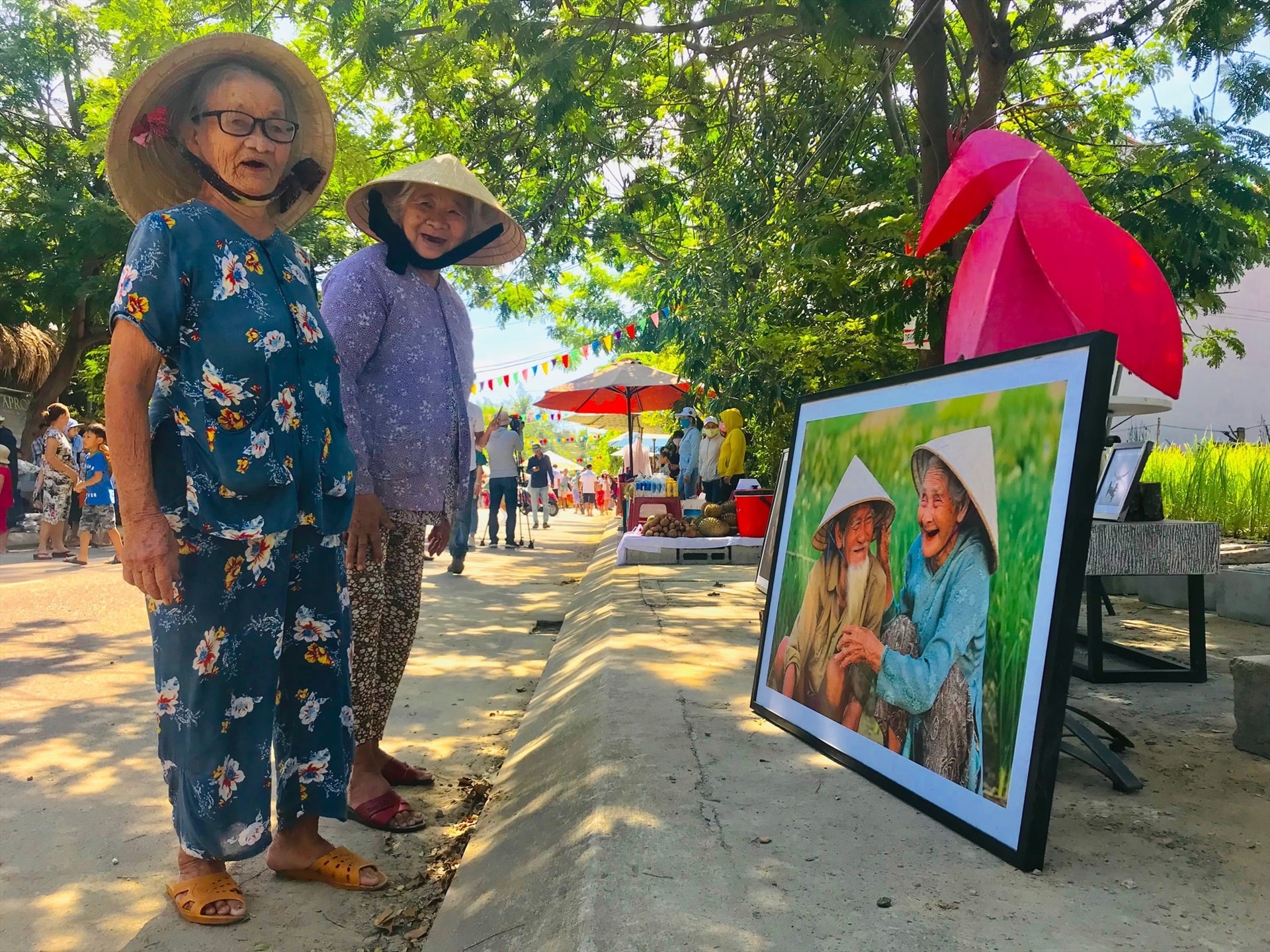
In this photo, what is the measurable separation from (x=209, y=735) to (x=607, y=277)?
73.2 ft

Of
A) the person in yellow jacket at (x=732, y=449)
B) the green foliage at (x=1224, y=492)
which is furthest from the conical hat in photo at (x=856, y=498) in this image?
the person in yellow jacket at (x=732, y=449)

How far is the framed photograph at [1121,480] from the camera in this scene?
3.74 meters

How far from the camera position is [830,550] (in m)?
2.80

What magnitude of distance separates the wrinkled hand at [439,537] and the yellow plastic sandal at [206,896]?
124cm

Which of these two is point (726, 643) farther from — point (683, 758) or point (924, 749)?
point (924, 749)

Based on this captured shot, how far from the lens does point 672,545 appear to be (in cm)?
890

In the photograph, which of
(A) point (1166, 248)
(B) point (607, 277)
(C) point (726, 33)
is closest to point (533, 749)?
(A) point (1166, 248)

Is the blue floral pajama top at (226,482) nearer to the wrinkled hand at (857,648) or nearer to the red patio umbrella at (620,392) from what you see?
the wrinkled hand at (857,648)

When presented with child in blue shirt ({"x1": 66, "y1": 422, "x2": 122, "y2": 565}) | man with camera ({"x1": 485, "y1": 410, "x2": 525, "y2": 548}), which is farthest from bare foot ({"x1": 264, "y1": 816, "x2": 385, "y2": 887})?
man with camera ({"x1": 485, "y1": 410, "x2": 525, "y2": 548})

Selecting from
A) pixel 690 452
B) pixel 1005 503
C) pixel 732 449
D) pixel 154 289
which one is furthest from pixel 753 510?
pixel 154 289

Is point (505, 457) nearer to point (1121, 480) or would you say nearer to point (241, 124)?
point (1121, 480)

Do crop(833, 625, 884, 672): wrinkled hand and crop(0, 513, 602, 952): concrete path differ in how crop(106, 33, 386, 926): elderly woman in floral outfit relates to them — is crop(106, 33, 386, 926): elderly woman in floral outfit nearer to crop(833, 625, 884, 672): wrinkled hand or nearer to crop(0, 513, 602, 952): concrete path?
crop(0, 513, 602, 952): concrete path

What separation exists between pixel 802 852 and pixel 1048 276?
172 centimetres

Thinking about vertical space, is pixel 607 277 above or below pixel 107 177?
above
